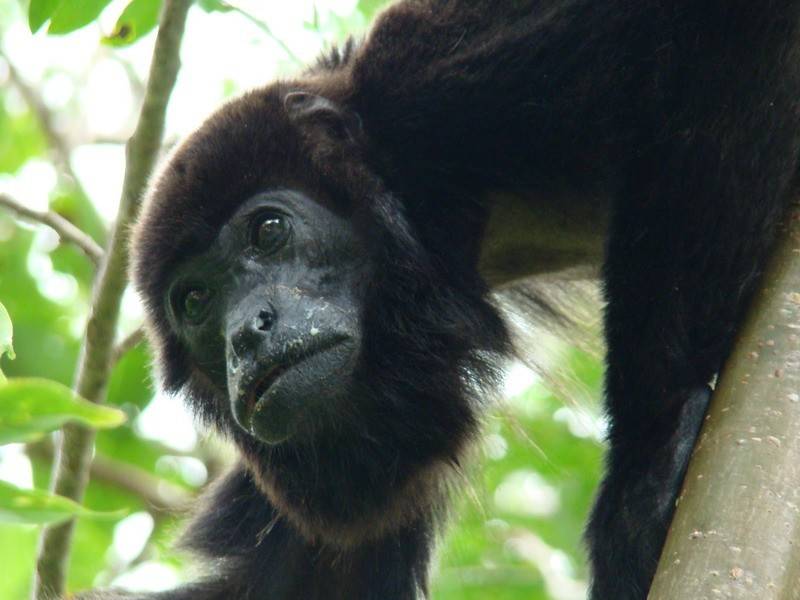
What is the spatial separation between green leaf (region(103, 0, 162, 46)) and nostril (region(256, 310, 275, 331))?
3.36 feet

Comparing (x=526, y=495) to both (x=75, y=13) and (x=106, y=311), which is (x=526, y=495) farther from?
(x=75, y=13)

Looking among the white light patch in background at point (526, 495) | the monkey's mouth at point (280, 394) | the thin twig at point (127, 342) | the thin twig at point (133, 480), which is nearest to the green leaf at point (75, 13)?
the monkey's mouth at point (280, 394)

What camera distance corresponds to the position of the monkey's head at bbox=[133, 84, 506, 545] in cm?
391

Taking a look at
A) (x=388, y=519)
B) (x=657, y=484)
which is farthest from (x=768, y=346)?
(x=388, y=519)

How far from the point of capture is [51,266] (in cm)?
702

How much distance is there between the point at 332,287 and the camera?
12.7 feet

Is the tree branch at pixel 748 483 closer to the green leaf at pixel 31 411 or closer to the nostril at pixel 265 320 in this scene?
the green leaf at pixel 31 411

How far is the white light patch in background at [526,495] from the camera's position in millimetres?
7085

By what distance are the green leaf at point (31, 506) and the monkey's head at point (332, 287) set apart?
6.26ft

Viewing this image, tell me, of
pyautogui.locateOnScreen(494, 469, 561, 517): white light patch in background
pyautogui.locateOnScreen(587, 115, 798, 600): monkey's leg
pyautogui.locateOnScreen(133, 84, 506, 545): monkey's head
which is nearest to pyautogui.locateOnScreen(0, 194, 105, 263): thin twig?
pyautogui.locateOnScreen(133, 84, 506, 545): monkey's head

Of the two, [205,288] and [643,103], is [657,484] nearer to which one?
[643,103]

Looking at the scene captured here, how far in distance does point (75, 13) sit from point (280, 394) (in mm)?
1179

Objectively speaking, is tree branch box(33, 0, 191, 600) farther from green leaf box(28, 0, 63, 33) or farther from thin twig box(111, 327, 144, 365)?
green leaf box(28, 0, 63, 33)

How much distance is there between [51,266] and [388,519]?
352 centimetres
